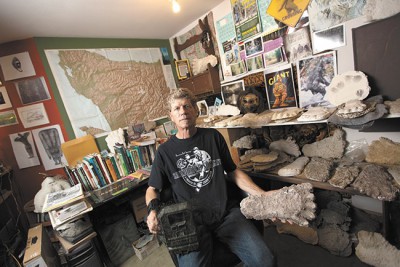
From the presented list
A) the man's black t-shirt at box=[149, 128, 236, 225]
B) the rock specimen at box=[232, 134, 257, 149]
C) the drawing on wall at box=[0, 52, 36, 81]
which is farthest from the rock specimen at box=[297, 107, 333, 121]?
the drawing on wall at box=[0, 52, 36, 81]

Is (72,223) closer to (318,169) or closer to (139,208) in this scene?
(139,208)

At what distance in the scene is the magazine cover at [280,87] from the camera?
1.81 metres

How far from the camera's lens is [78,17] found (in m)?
1.89

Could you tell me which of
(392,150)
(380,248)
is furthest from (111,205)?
(392,150)

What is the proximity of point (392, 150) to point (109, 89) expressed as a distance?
2.76m

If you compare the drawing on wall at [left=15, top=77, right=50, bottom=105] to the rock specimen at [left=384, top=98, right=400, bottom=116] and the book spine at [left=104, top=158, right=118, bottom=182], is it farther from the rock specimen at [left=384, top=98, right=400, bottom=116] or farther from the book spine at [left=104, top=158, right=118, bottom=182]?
the rock specimen at [left=384, top=98, right=400, bottom=116]

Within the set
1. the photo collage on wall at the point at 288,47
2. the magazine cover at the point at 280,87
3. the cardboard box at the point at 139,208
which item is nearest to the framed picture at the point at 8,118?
the cardboard box at the point at 139,208

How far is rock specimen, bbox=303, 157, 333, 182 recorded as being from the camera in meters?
1.43

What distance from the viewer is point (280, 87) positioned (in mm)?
1892

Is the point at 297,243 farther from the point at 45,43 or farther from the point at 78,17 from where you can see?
the point at 45,43

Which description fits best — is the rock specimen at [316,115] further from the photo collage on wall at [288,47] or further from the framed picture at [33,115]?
the framed picture at [33,115]

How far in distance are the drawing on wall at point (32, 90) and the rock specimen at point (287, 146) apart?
241cm

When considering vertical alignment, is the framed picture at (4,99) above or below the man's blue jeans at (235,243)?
above

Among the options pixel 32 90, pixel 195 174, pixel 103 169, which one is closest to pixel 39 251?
pixel 103 169
